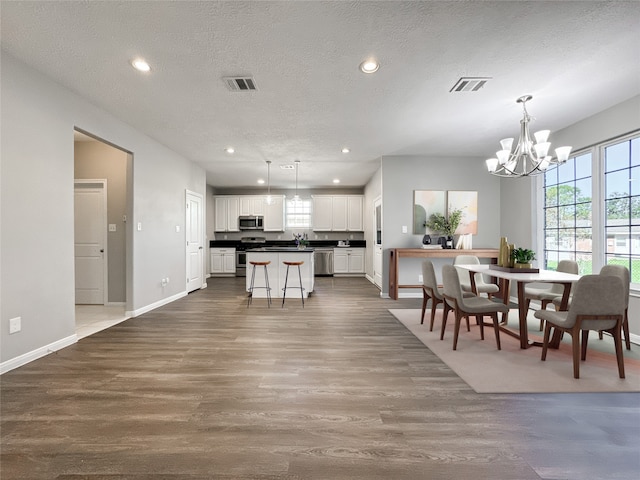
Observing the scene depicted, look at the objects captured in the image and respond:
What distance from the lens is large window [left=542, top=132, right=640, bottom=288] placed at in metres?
3.44

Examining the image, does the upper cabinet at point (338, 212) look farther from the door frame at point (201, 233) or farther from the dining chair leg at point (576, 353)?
the dining chair leg at point (576, 353)

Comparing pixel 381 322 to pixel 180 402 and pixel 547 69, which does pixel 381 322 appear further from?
pixel 547 69

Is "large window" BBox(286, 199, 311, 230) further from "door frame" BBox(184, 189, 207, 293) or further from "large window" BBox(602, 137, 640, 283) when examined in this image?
"large window" BBox(602, 137, 640, 283)

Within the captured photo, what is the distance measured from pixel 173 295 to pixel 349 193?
5740 millimetres

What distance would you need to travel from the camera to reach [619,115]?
137 inches

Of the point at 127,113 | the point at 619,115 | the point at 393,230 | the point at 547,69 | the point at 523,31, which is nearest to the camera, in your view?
the point at 523,31

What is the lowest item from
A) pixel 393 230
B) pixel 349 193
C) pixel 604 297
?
pixel 604 297

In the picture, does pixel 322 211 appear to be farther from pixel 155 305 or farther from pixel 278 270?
pixel 155 305

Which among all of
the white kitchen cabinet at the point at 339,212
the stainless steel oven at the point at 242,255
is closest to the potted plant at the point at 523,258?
the white kitchen cabinet at the point at 339,212

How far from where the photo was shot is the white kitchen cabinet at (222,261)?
344 inches

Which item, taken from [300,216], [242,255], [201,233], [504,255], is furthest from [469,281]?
[242,255]

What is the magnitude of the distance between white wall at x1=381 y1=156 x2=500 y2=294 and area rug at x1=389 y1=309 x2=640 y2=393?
8.09ft

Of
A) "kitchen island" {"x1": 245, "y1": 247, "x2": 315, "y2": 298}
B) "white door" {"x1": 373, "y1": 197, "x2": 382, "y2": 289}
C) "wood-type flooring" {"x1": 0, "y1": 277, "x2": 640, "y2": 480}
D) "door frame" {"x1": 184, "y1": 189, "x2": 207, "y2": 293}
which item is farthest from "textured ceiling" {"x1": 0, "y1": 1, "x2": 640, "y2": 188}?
"wood-type flooring" {"x1": 0, "y1": 277, "x2": 640, "y2": 480}

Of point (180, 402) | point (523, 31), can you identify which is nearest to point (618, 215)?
point (523, 31)
